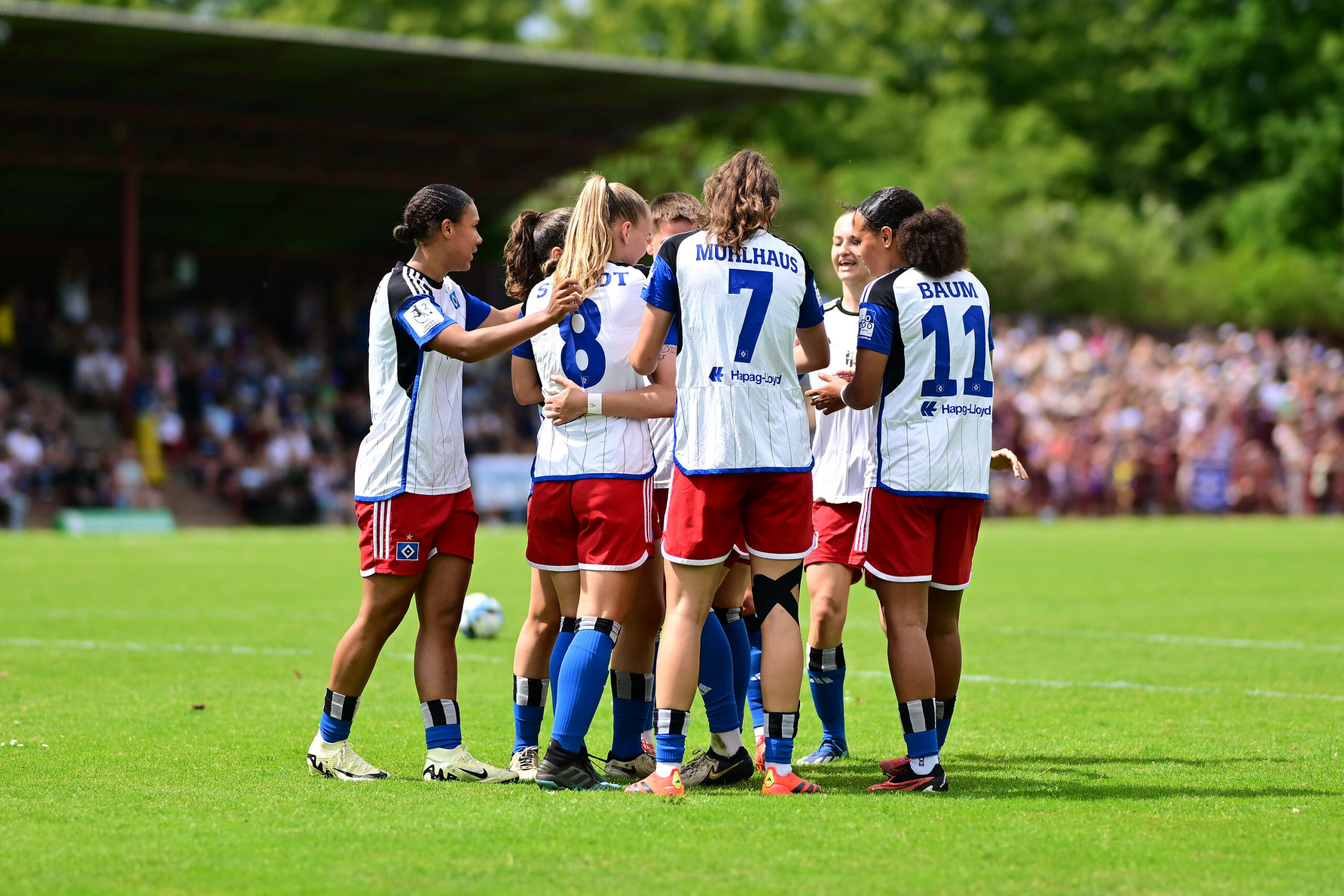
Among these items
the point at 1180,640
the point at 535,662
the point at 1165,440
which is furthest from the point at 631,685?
the point at 1165,440

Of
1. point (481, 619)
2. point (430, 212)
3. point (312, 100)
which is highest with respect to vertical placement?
point (312, 100)

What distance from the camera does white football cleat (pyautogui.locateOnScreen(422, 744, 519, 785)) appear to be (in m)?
6.18

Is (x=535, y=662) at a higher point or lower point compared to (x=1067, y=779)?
higher

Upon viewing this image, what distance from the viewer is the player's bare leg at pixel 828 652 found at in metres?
6.69

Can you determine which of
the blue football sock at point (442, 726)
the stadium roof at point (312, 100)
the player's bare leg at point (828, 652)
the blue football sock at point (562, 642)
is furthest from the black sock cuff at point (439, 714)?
the stadium roof at point (312, 100)

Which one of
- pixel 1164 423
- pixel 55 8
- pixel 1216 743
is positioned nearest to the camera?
pixel 1216 743

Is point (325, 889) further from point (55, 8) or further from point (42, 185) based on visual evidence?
point (42, 185)

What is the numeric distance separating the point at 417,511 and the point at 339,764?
41.2 inches

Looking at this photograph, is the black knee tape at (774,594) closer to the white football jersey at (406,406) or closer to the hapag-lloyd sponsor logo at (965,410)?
the hapag-lloyd sponsor logo at (965,410)

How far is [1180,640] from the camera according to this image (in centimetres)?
1142

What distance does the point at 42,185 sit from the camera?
34344 mm

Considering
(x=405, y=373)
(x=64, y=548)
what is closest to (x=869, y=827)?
(x=405, y=373)

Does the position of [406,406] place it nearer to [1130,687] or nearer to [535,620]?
[535,620]

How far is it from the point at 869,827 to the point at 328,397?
28700 millimetres
